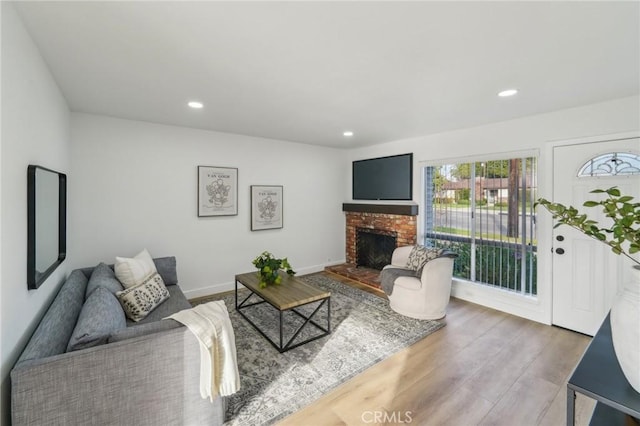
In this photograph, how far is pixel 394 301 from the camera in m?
3.51

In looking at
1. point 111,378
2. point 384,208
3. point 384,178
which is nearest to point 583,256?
point 384,208

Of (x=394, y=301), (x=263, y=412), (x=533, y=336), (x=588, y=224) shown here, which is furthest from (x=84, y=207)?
(x=533, y=336)

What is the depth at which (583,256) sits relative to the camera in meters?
2.98

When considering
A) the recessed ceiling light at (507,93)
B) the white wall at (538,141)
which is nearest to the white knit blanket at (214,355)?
the recessed ceiling light at (507,93)

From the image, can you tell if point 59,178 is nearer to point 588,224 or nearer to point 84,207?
point 84,207

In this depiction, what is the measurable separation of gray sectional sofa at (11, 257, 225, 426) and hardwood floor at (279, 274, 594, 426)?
0.73 metres

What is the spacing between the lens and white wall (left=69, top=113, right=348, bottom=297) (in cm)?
328

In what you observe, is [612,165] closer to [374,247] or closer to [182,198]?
[374,247]

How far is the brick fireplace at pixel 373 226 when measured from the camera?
450cm

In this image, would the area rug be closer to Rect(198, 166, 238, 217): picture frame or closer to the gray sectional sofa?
the gray sectional sofa

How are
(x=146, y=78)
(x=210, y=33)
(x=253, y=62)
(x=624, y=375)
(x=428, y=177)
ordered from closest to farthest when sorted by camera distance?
(x=624, y=375) < (x=210, y=33) < (x=253, y=62) < (x=146, y=78) < (x=428, y=177)

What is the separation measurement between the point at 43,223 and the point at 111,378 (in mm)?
1226

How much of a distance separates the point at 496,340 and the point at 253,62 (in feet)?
11.1

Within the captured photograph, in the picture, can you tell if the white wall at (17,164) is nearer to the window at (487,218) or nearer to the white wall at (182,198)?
the white wall at (182,198)
